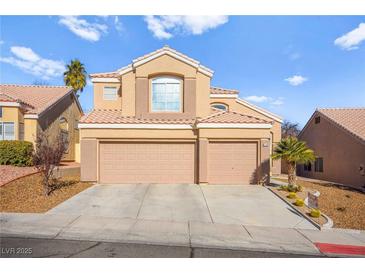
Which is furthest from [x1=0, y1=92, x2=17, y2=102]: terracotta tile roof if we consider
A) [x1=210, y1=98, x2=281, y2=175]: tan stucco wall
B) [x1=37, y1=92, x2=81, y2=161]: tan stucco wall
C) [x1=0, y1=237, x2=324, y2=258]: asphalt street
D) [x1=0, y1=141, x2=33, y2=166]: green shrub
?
[x1=210, y1=98, x2=281, y2=175]: tan stucco wall

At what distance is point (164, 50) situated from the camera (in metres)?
16.0

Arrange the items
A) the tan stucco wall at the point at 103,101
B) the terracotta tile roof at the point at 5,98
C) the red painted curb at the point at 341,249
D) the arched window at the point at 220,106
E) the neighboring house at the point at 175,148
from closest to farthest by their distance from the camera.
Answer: the red painted curb at the point at 341,249 → the neighboring house at the point at 175,148 → the terracotta tile roof at the point at 5,98 → the tan stucco wall at the point at 103,101 → the arched window at the point at 220,106

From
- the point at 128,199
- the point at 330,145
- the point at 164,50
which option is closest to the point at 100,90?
the point at 164,50

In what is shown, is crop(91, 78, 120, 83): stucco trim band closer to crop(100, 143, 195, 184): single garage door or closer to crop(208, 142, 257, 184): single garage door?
crop(100, 143, 195, 184): single garage door

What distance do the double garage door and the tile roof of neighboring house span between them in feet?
26.5

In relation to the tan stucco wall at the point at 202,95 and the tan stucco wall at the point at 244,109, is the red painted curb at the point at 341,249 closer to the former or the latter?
the tan stucco wall at the point at 202,95

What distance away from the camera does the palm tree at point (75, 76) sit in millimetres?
34188

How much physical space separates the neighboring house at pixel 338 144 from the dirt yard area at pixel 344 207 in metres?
3.53

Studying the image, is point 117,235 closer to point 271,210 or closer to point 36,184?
point 271,210

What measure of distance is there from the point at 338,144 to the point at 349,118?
8.19 feet

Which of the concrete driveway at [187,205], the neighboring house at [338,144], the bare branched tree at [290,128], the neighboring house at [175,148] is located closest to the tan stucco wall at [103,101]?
the neighboring house at [175,148]

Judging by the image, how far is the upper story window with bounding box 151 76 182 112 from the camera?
16203mm

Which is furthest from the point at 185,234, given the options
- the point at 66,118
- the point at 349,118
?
the point at 66,118

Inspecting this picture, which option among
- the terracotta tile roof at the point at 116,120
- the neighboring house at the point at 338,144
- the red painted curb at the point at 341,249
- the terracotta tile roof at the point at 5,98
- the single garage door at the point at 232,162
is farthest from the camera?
the terracotta tile roof at the point at 5,98
